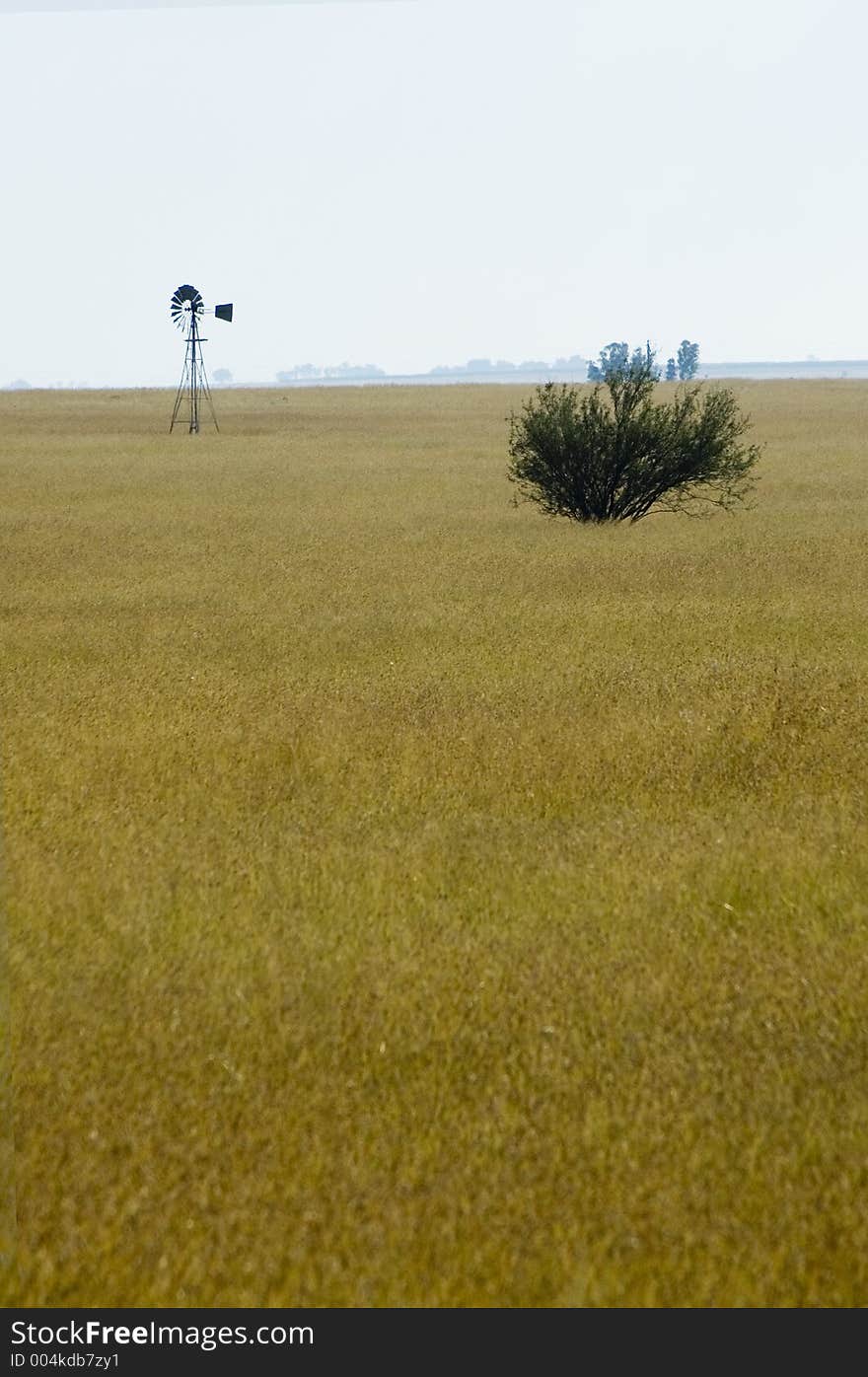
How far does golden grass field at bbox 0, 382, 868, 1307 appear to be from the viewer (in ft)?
15.2

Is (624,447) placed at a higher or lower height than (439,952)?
higher

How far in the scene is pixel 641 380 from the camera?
82.5 ft

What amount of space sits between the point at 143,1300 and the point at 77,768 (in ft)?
21.5

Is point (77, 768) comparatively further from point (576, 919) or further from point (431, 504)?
point (431, 504)

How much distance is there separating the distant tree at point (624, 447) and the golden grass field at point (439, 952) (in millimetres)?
8389

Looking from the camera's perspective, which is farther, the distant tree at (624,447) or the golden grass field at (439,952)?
the distant tree at (624,447)

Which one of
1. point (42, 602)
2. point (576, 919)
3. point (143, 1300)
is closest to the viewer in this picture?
point (143, 1300)

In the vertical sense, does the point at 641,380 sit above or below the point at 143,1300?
above

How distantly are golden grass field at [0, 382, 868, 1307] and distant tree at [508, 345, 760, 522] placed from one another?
8389mm

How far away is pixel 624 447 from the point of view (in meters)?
25.1

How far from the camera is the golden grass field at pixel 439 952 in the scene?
4.63 metres

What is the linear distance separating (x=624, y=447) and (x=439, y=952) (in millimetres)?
19776
